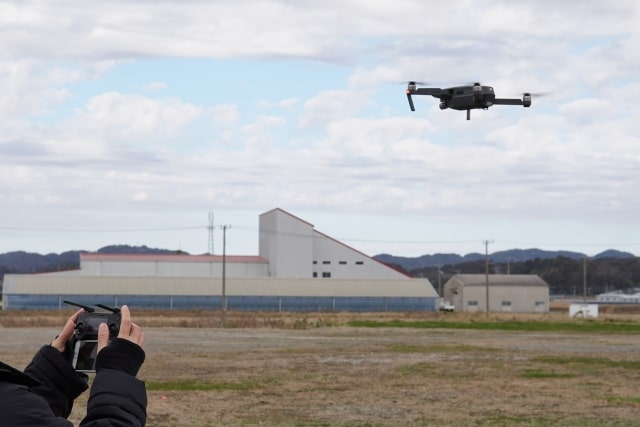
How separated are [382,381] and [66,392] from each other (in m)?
26.8

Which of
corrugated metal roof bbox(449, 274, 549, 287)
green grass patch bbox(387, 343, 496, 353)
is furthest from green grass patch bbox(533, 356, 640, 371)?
corrugated metal roof bbox(449, 274, 549, 287)

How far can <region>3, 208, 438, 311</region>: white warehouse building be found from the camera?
110 metres

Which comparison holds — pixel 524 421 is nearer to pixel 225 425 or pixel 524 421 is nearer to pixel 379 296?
pixel 225 425

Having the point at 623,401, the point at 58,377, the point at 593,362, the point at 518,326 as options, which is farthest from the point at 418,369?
the point at 518,326

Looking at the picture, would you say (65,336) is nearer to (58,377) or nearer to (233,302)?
(58,377)

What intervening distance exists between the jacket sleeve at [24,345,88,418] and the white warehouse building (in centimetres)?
9913

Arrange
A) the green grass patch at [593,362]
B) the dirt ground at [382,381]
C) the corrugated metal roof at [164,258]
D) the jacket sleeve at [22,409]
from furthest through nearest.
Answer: the corrugated metal roof at [164,258]
the green grass patch at [593,362]
the dirt ground at [382,381]
the jacket sleeve at [22,409]

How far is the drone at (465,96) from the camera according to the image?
25984mm

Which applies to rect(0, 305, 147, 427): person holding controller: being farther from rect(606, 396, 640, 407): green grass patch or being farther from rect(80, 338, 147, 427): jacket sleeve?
rect(606, 396, 640, 407): green grass patch

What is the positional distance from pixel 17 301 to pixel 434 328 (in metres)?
52.3

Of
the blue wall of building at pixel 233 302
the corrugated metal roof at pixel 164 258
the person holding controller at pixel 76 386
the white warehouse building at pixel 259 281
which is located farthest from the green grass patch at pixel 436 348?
the corrugated metal roof at pixel 164 258

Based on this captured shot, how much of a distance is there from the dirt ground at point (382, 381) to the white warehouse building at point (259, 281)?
177 feet

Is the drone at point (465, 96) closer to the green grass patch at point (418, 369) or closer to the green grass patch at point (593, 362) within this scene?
the green grass patch at point (418, 369)

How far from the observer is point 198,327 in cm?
7044
